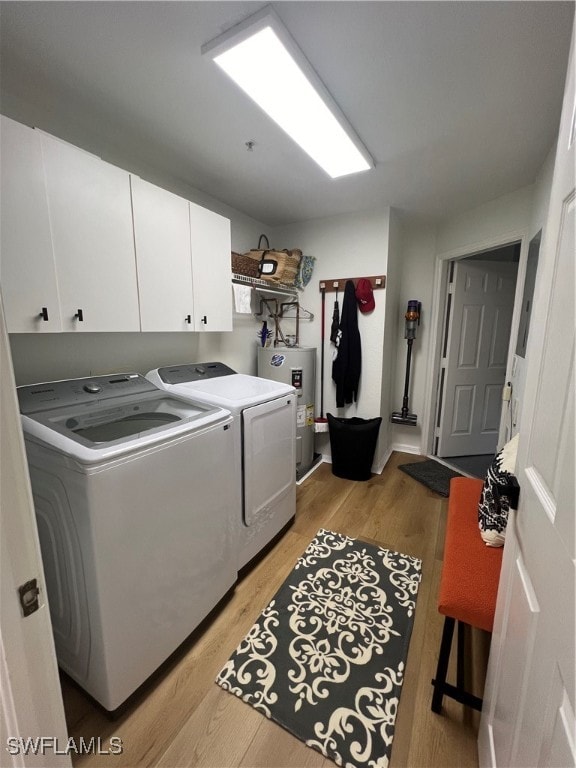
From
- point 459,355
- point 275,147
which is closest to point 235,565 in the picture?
point 275,147

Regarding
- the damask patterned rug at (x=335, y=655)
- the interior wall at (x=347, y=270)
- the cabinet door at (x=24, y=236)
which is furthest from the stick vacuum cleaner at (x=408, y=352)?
the cabinet door at (x=24, y=236)

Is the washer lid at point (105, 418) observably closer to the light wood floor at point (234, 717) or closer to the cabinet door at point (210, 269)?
the cabinet door at point (210, 269)

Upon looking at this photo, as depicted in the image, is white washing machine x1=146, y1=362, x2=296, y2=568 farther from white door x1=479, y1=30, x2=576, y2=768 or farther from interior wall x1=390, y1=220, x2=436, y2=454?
interior wall x1=390, y1=220, x2=436, y2=454

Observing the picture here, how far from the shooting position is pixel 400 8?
3.45 feet

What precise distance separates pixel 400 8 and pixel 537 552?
1.71 m

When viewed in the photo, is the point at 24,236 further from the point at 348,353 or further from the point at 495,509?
the point at 348,353

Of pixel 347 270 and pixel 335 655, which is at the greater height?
pixel 347 270

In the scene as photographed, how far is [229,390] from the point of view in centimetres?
199

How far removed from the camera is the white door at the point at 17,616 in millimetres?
562

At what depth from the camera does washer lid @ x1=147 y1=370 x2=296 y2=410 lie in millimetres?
1761

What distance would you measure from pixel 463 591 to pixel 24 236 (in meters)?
2.13

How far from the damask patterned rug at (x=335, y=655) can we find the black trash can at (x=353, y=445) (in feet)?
3.30

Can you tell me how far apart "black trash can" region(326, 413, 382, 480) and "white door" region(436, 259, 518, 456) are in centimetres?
100

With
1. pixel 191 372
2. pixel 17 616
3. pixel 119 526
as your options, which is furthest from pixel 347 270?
pixel 17 616
